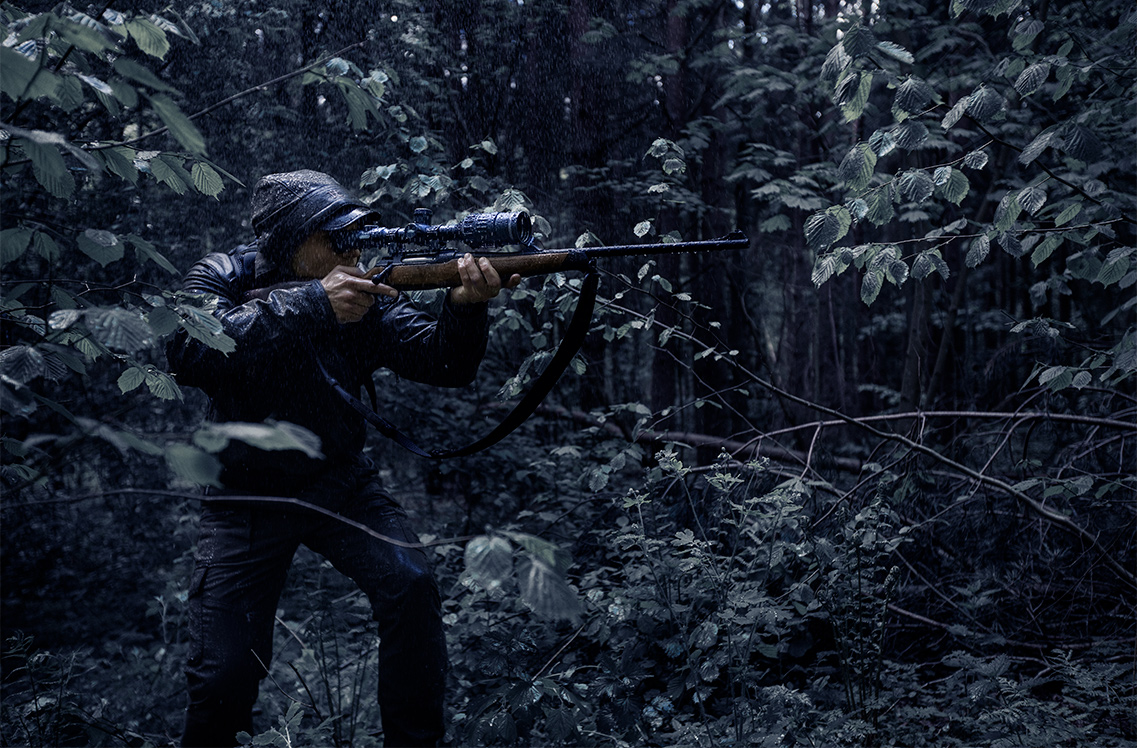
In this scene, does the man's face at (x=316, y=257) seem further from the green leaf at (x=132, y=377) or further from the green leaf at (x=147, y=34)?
Result: the green leaf at (x=147, y=34)

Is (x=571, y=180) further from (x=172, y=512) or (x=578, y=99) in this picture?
(x=172, y=512)

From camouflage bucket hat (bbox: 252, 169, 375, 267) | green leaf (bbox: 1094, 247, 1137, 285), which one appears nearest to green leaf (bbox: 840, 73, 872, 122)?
green leaf (bbox: 1094, 247, 1137, 285)

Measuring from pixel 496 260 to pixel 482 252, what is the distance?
105 millimetres

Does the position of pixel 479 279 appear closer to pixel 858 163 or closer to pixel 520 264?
pixel 520 264

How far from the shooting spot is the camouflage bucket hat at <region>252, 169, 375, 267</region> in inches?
127

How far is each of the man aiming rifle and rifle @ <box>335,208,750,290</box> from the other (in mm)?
72

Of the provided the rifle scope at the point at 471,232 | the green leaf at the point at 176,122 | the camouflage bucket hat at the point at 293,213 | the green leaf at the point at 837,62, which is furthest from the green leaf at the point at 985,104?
the green leaf at the point at 176,122

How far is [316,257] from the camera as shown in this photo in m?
3.29

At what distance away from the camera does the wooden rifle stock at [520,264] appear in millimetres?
2879

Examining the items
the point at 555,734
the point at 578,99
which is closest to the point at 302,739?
the point at 555,734

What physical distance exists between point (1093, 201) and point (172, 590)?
5.90 meters

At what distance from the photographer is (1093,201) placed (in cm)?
338

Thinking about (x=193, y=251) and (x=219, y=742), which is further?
(x=193, y=251)

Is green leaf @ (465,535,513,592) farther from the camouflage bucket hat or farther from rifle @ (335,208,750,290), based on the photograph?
the camouflage bucket hat
